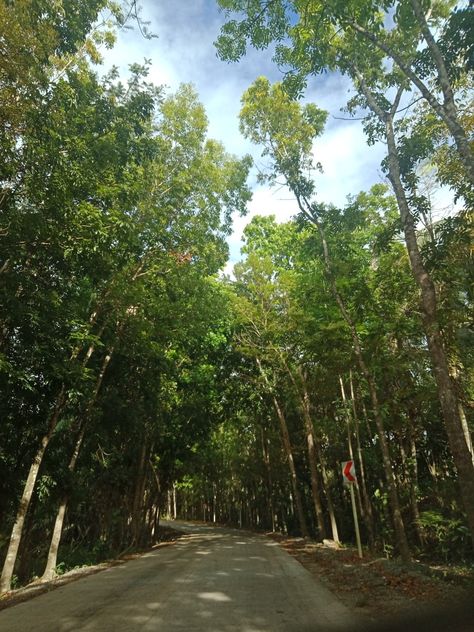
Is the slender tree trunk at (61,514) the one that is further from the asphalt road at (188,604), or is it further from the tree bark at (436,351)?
the tree bark at (436,351)

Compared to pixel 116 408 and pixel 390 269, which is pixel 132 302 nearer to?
pixel 116 408

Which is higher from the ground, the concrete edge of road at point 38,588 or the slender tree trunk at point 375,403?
the slender tree trunk at point 375,403

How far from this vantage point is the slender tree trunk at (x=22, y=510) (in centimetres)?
912

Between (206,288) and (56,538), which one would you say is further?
(206,288)

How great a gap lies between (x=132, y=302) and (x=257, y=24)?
23.0ft

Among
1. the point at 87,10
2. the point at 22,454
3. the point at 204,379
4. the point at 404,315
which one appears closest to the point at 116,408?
the point at 22,454

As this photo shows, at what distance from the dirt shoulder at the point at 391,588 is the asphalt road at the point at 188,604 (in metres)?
0.31

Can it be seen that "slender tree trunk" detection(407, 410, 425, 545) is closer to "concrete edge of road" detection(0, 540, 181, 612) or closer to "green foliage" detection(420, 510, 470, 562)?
"green foliage" detection(420, 510, 470, 562)

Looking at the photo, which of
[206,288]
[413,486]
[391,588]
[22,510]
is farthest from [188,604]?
[413,486]

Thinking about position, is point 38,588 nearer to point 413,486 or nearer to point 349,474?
point 349,474

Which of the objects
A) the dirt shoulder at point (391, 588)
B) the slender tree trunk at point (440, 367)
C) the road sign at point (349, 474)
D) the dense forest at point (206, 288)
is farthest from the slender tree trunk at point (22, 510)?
the slender tree trunk at point (440, 367)

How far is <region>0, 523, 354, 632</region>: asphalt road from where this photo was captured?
17.0 ft

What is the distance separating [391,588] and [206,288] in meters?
10.5

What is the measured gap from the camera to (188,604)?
630 centimetres
